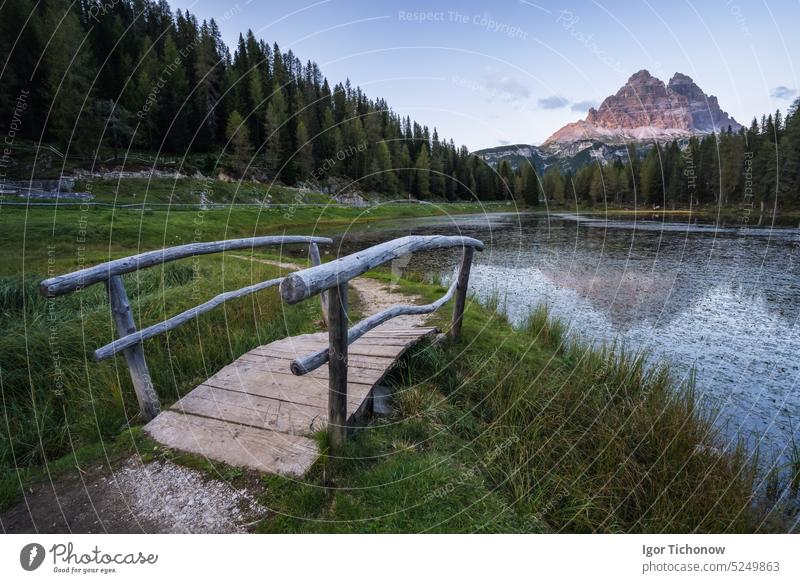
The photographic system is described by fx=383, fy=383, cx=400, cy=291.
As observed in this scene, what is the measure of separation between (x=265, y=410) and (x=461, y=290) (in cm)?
351

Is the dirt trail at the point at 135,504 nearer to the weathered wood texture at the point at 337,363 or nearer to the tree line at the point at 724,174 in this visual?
the weathered wood texture at the point at 337,363


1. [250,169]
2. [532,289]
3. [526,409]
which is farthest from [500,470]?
[250,169]

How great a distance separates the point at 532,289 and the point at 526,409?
866cm

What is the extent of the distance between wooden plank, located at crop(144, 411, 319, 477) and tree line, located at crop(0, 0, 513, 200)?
32.1 meters

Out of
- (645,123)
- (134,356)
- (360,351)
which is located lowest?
(360,351)

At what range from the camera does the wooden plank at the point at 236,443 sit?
10.2 ft

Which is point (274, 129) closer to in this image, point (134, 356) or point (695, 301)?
point (695, 301)

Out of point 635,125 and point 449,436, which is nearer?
point 449,436

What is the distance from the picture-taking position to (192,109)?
56000 millimetres

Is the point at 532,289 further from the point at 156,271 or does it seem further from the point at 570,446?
the point at 156,271

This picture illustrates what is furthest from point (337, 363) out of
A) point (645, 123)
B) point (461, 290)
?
point (645, 123)

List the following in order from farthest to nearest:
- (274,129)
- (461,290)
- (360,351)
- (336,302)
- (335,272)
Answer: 1. (274,129)
2. (461,290)
3. (360,351)
4. (336,302)
5. (335,272)

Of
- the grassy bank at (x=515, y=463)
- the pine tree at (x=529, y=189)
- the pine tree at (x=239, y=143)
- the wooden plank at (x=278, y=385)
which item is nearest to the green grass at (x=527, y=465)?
the grassy bank at (x=515, y=463)
